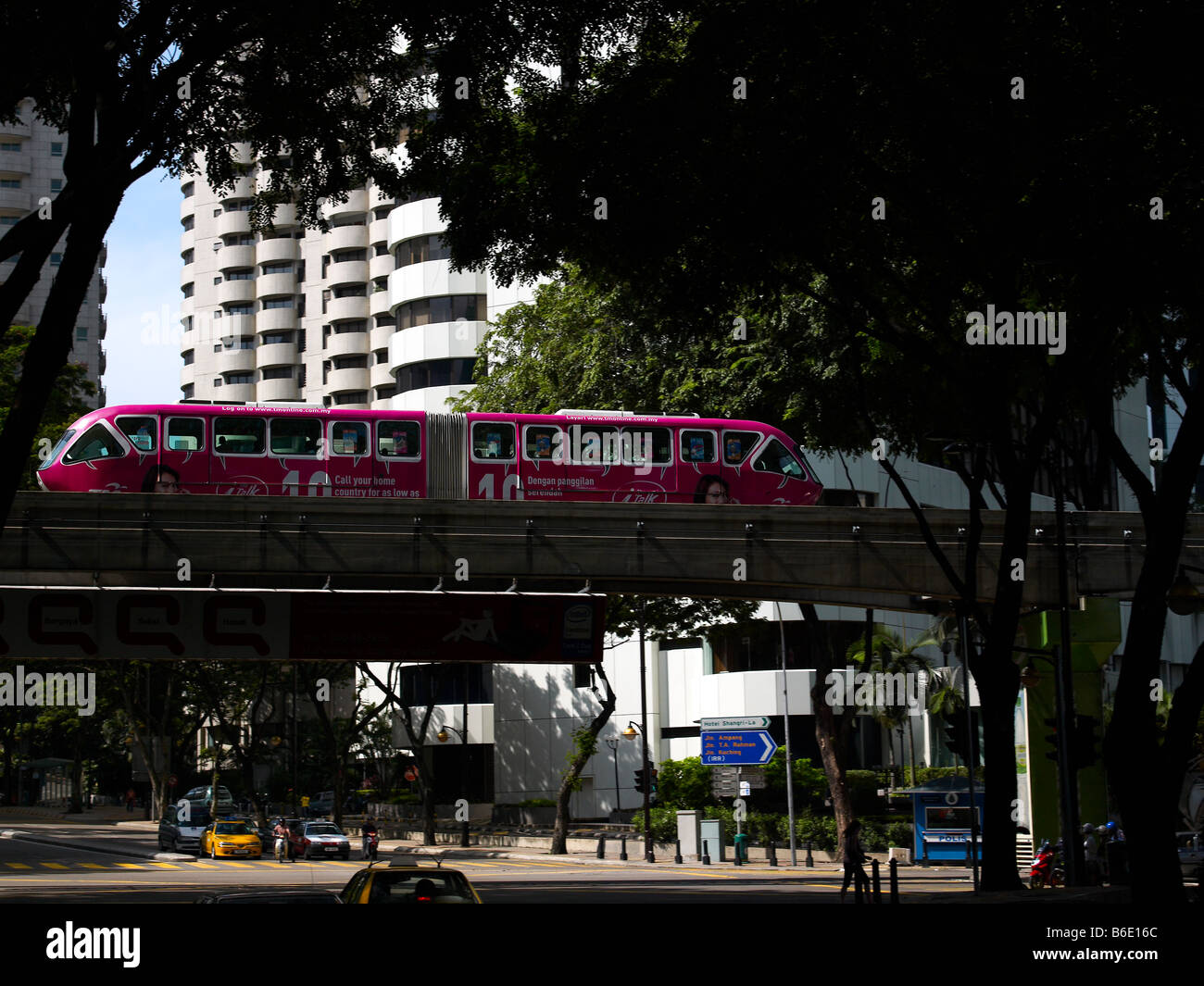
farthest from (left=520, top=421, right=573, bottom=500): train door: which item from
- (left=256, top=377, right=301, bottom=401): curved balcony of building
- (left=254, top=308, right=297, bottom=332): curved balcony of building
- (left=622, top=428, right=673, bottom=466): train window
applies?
(left=254, top=308, right=297, bottom=332): curved balcony of building

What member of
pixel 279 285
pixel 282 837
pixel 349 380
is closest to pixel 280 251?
pixel 279 285

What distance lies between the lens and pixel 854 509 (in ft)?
96.0

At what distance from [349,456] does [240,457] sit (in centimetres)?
235

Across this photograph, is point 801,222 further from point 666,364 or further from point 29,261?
point 666,364

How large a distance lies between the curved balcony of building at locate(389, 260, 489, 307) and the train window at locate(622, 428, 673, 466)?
4199 centimetres

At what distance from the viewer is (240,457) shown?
3111 cm

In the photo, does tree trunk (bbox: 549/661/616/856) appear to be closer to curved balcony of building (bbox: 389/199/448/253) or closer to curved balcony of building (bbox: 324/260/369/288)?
curved balcony of building (bbox: 389/199/448/253)

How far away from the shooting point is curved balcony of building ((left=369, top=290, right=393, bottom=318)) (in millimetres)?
99188

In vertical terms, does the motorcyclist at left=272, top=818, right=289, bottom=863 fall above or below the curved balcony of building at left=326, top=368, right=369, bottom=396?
below

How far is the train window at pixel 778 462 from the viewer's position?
33188mm

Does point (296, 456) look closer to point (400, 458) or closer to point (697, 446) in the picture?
point (400, 458)

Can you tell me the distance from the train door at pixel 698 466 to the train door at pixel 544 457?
2631 millimetres

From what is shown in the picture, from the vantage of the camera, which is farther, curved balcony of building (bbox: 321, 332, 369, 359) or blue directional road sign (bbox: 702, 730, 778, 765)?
curved balcony of building (bbox: 321, 332, 369, 359)
